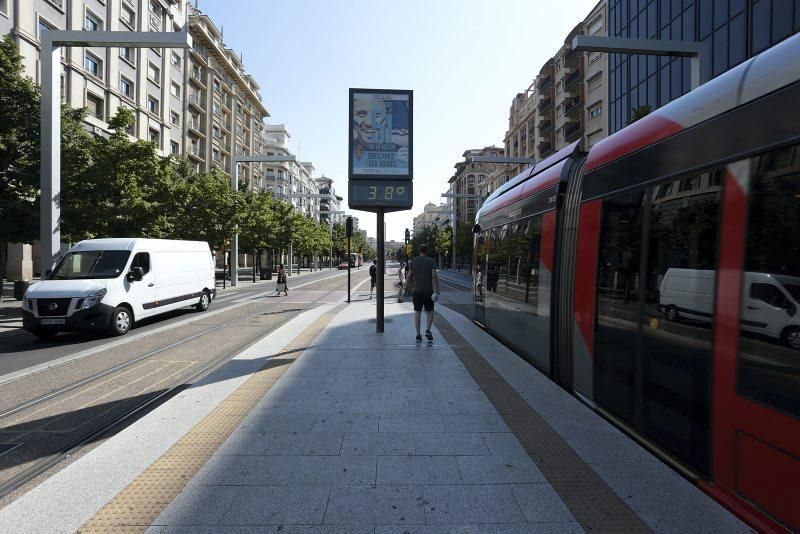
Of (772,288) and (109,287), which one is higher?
(772,288)

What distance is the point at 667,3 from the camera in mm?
24922

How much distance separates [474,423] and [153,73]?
42070 millimetres

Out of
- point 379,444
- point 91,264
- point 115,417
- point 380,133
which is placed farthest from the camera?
point 91,264

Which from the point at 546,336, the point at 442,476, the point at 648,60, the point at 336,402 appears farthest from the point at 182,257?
the point at 648,60

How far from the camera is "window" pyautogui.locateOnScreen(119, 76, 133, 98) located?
32.7 metres

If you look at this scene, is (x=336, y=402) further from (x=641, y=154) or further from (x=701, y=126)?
(x=701, y=126)

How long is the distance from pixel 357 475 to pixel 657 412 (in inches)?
88.8

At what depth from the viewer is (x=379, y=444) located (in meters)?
4.09

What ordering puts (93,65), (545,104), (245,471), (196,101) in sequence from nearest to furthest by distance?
(245,471), (93,65), (196,101), (545,104)

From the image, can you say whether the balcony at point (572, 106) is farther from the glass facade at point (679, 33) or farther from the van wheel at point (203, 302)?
the van wheel at point (203, 302)

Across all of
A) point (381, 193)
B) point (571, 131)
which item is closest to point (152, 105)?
point (381, 193)

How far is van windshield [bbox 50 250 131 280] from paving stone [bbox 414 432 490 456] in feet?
31.7

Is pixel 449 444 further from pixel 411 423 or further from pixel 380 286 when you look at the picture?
pixel 380 286

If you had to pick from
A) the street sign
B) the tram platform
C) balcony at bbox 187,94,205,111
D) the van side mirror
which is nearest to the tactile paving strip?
the tram platform
